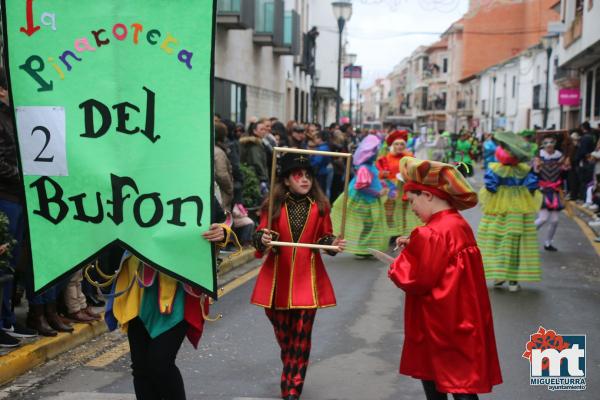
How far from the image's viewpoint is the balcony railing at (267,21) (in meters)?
25.0

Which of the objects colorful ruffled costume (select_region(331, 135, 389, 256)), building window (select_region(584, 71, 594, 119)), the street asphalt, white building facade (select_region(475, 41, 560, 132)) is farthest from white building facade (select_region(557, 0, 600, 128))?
the street asphalt

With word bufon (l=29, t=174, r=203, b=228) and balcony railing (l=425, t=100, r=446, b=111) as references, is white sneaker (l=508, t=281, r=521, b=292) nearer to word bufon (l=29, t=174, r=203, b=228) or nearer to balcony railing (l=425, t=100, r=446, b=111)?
word bufon (l=29, t=174, r=203, b=228)

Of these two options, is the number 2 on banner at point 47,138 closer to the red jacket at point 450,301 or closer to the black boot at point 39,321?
the red jacket at point 450,301

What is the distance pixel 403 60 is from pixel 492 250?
128m

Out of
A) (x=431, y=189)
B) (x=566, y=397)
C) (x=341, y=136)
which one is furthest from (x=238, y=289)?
(x=341, y=136)

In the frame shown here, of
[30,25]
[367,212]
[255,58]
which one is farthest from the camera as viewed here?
[255,58]

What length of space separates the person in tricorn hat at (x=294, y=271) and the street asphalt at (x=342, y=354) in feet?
1.36

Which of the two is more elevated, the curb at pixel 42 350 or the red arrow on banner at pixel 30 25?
the red arrow on banner at pixel 30 25

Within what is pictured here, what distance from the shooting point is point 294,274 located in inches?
209

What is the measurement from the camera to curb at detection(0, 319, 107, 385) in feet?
19.1

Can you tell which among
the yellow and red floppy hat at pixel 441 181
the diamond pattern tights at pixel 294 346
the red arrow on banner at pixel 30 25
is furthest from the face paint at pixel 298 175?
the red arrow on banner at pixel 30 25

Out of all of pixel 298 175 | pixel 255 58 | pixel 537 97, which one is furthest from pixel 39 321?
pixel 537 97

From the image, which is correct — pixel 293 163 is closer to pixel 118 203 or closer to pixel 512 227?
pixel 118 203

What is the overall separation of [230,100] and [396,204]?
10769 mm
